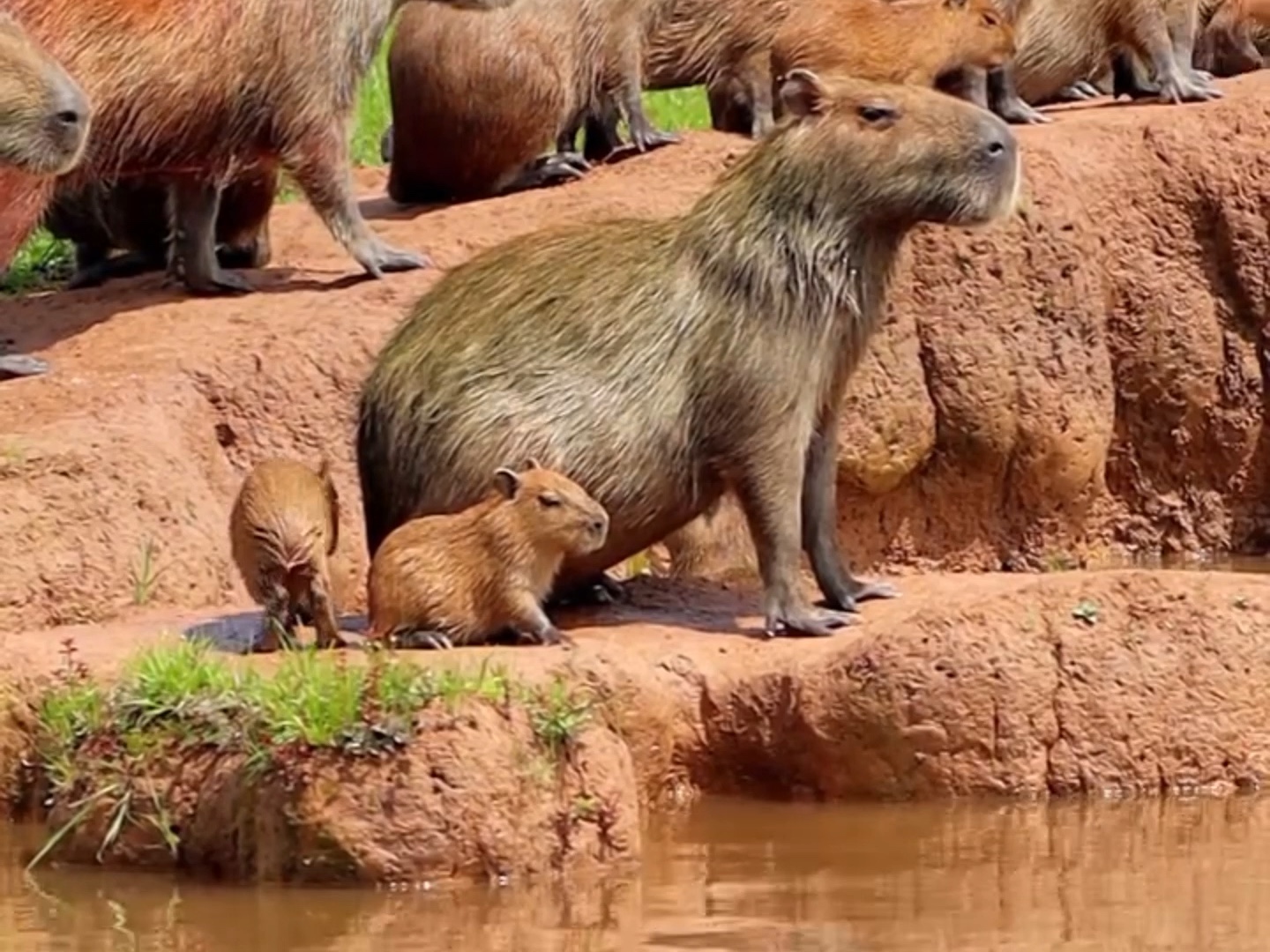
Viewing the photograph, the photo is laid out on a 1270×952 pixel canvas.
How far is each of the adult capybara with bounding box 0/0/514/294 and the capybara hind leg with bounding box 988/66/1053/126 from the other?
256 cm

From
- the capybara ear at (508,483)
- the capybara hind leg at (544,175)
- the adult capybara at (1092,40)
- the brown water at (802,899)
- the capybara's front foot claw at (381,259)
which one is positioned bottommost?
the brown water at (802,899)

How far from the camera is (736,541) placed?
940cm

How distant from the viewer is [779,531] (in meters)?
7.92

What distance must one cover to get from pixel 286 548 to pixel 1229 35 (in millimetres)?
6836

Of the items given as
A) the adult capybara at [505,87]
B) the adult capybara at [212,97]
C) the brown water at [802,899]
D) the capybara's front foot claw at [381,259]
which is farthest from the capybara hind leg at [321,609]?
the adult capybara at [505,87]

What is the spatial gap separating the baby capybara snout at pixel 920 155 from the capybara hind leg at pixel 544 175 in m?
3.07

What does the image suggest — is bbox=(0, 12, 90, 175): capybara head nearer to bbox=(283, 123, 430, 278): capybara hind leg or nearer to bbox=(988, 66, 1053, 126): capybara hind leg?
bbox=(283, 123, 430, 278): capybara hind leg

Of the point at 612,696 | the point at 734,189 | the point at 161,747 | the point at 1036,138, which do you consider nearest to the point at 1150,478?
the point at 1036,138

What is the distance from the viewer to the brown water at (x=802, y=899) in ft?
20.9

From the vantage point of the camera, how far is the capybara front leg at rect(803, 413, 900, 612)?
26.9 ft

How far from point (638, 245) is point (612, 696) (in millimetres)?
1301

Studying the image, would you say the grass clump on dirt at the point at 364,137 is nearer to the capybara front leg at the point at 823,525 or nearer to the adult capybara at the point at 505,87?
the adult capybara at the point at 505,87

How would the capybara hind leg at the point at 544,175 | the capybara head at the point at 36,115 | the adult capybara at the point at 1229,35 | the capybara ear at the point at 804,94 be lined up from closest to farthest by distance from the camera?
the capybara ear at the point at 804,94 < the capybara head at the point at 36,115 < the capybara hind leg at the point at 544,175 < the adult capybara at the point at 1229,35

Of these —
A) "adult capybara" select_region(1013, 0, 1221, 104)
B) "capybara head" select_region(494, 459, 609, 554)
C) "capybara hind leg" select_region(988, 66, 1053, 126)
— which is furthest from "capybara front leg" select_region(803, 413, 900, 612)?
"adult capybara" select_region(1013, 0, 1221, 104)
